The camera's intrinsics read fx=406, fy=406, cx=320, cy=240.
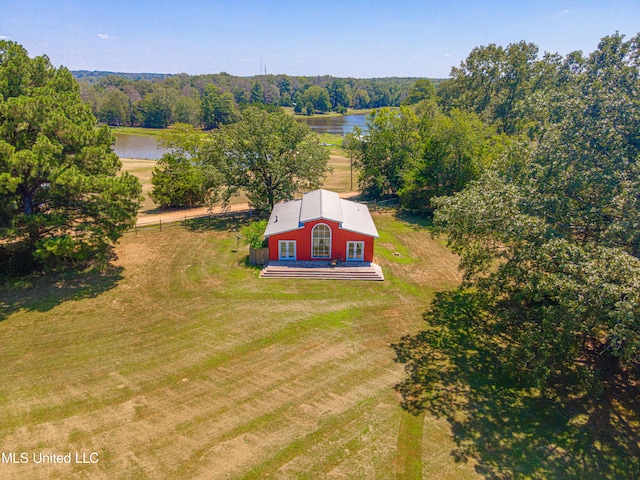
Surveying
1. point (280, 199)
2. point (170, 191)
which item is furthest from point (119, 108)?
point (280, 199)

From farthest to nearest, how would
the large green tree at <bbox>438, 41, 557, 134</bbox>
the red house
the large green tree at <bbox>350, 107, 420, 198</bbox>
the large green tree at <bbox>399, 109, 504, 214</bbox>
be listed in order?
1. the large green tree at <bbox>438, 41, 557, 134</bbox>
2. the large green tree at <bbox>350, 107, 420, 198</bbox>
3. the large green tree at <bbox>399, 109, 504, 214</bbox>
4. the red house

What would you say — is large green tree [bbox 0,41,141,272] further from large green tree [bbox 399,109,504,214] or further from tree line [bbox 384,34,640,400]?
large green tree [bbox 399,109,504,214]

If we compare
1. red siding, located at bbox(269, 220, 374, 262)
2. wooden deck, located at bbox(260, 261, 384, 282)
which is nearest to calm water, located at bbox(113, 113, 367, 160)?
red siding, located at bbox(269, 220, 374, 262)

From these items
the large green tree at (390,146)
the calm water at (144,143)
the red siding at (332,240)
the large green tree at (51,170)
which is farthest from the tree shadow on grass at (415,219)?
the large green tree at (51,170)

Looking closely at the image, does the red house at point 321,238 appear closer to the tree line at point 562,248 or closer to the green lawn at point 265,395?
the green lawn at point 265,395

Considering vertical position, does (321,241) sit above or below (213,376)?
above

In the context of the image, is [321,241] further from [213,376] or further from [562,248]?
[562,248]

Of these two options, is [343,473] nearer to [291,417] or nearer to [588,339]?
[291,417]

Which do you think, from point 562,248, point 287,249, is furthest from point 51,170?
point 562,248
